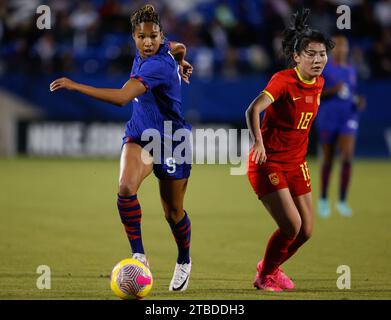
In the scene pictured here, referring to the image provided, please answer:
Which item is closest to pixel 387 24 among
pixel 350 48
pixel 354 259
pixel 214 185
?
pixel 350 48

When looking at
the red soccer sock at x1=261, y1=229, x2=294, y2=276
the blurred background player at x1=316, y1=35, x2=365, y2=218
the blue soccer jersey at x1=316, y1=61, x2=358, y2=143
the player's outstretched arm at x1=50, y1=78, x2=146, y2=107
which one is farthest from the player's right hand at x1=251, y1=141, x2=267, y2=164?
the blue soccer jersey at x1=316, y1=61, x2=358, y2=143

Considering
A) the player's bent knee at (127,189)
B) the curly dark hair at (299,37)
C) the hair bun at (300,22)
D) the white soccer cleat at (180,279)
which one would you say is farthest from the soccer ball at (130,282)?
the hair bun at (300,22)

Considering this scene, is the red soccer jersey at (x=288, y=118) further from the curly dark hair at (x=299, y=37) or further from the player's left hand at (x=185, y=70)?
the player's left hand at (x=185, y=70)

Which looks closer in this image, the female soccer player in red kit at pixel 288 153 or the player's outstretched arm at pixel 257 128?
A: the player's outstretched arm at pixel 257 128

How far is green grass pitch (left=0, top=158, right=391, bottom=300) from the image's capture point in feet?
24.3

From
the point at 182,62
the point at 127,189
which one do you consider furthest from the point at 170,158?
the point at 182,62

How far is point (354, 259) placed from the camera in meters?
9.16

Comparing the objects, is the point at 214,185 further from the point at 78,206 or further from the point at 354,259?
the point at 354,259

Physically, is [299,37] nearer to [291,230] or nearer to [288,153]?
[288,153]

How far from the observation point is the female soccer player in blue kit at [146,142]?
7.21 m

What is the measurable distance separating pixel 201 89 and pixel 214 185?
4346mm

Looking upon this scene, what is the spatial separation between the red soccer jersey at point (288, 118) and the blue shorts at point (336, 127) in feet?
18.9

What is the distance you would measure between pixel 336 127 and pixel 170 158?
20.5 ft

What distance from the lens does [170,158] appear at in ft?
24.2
